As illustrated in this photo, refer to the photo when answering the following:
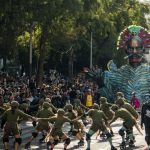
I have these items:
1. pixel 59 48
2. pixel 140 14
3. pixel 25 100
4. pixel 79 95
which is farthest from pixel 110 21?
pixel 25 100

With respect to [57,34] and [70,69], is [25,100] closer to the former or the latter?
[57,34]

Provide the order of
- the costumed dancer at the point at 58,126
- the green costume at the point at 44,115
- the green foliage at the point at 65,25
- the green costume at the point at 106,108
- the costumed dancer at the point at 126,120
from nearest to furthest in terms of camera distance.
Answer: the costumed dancer at the point at 58,126 → the costumed dancer at the point at 126,120 → the green costume at the point at 44,115 → the green costume at the point at 106,108 → the green foliage at the point at 65,25

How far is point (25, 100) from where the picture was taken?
31172 mm

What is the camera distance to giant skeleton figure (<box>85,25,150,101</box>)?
132ft

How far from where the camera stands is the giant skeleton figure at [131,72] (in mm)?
40375

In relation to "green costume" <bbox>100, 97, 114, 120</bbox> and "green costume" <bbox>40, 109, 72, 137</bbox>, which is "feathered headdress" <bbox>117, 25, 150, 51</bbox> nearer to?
"green costume" <bbox>100, 97, 114, 120</bbox>

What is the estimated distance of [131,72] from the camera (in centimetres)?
4053

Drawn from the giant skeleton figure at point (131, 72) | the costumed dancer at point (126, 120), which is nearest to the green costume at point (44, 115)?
the costumed dancer at point (126, 120)

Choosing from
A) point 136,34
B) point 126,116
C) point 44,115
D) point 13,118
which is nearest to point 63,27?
point 136,34

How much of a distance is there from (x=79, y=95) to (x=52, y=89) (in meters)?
1.98

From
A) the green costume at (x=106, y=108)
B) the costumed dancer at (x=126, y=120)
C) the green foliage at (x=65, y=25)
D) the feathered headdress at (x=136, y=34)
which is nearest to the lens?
the costumed dancer at (x=126, y=120)

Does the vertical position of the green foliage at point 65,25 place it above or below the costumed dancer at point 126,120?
above

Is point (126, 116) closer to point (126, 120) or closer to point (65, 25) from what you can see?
point (126, 120)

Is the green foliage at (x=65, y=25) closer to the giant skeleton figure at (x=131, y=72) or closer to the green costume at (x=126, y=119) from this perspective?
the giant skeleton figure at (x=131, y=72)
